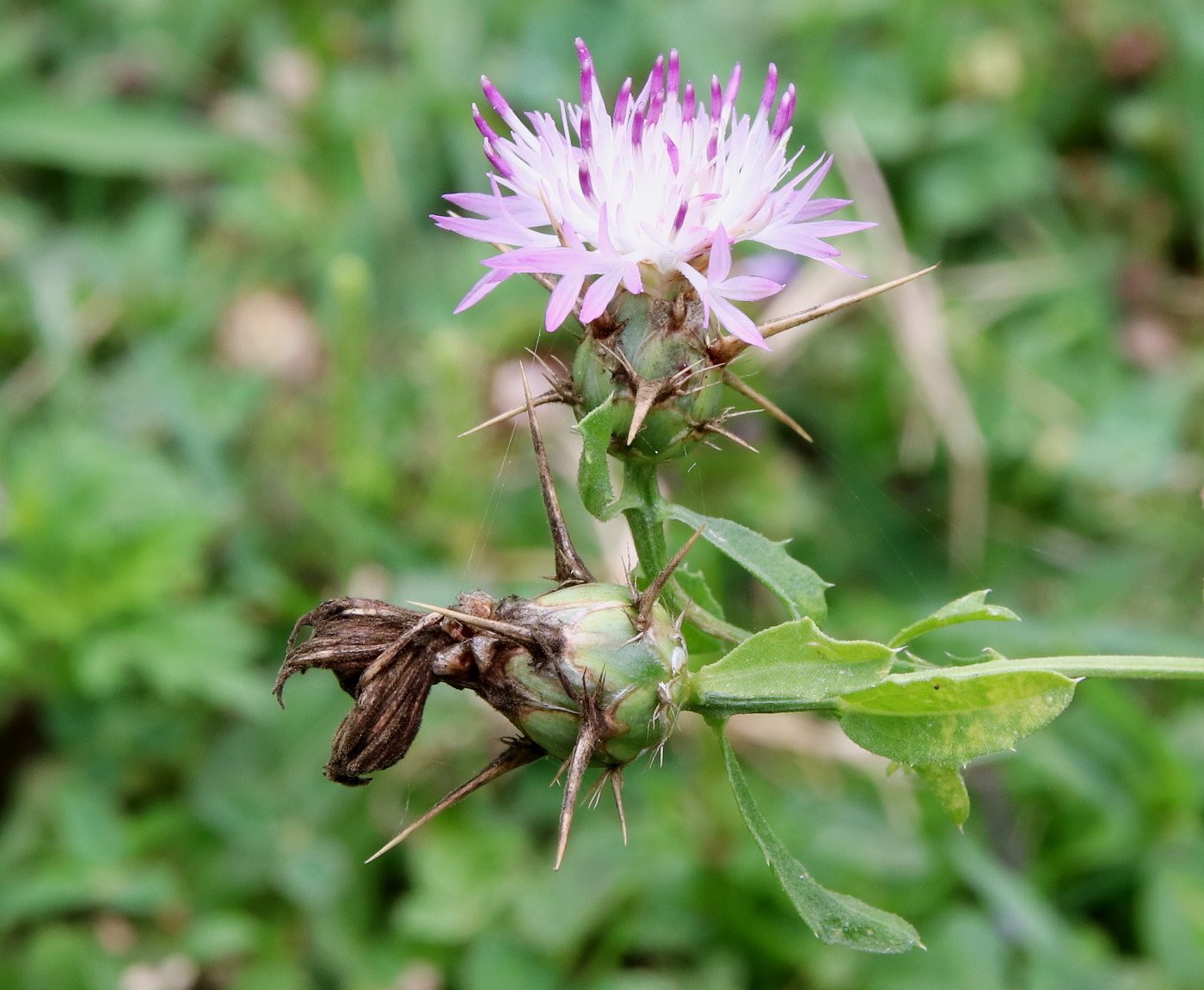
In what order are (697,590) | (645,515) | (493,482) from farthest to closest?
(493,482) → (697,590) → (645,515)

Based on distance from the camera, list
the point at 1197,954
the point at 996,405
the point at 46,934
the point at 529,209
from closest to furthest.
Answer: the point at 529,209 < the point at 1197,954 < the point at 46,934 < the point at 996,405

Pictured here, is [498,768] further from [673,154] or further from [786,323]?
[673,154]

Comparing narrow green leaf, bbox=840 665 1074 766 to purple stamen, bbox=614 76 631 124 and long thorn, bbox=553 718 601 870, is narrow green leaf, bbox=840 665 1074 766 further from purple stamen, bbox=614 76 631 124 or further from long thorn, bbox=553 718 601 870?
purple stamen, bbox=614 76 631 124

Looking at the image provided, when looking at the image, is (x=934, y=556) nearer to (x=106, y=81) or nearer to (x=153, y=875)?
(x=153, y=875)

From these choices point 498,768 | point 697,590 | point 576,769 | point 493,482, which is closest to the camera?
point 576,769

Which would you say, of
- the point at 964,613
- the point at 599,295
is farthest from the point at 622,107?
the point at 964,613

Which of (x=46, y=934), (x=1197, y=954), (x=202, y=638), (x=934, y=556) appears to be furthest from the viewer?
(x=934, y=556)

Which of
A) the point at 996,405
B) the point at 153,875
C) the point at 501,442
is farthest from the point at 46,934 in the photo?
the point at 996,405
